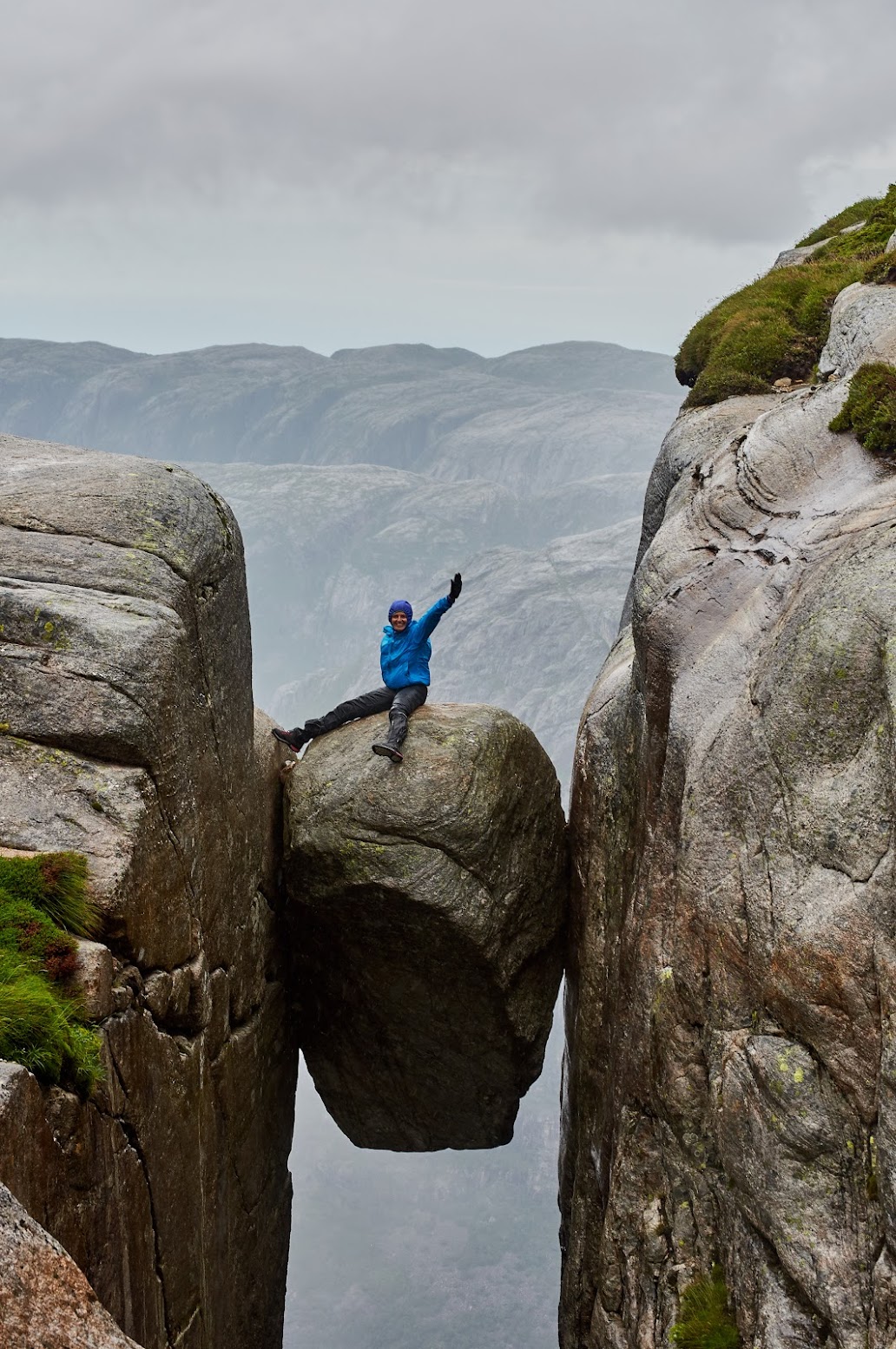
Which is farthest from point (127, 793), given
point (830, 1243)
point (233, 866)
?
point (830, 1243)

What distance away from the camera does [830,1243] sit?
13.8 m

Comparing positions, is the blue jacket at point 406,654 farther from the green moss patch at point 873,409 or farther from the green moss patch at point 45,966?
the green moss patch at point 45,966

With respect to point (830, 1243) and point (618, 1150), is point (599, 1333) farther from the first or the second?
point (830, 1243)

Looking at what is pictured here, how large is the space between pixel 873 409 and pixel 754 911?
948 centimetres

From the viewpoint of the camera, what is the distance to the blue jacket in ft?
82.5

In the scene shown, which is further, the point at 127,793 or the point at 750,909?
the point at 127,793

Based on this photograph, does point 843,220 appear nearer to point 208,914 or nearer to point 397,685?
point 397,685

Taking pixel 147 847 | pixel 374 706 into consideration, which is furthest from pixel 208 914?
pixel 374 706

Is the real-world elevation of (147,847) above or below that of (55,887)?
above

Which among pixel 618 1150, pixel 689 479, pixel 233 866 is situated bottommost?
pixel 618 1150

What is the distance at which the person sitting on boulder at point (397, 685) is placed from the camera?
24203 millimetres

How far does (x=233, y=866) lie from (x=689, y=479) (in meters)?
12.3

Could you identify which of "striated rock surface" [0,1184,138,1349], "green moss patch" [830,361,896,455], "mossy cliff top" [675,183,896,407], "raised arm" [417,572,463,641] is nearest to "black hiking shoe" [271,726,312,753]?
"raised arm" [417,572,463,641]

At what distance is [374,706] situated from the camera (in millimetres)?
25812
